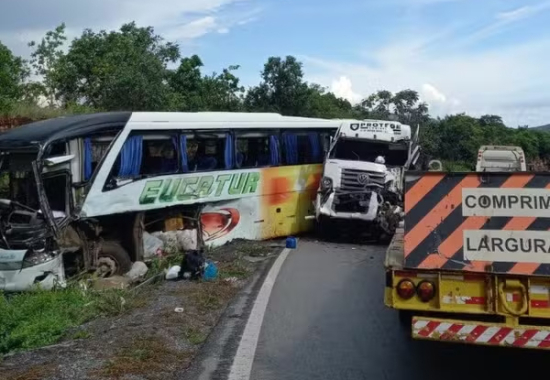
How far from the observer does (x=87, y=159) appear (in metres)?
11.3

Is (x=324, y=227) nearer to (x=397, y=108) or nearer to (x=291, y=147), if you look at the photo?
(x=291, y=147)

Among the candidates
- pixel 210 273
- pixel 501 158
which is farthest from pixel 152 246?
pixel 501 158

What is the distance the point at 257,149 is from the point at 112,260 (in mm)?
4913

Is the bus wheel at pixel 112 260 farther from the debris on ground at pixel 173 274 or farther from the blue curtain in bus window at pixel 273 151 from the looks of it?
the blue curtain in bus window at pixel 273 151

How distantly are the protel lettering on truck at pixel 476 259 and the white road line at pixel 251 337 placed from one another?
1430mm

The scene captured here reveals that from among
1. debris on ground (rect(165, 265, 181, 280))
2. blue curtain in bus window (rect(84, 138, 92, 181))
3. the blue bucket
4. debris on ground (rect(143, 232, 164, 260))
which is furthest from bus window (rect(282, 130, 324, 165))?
debris on ground (rect(165, 265, 181, 280))

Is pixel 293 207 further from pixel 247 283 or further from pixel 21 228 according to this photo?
pixel 21 228

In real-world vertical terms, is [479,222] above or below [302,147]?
below

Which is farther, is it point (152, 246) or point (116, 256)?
point (152, 246)

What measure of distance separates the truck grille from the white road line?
16.3 feet

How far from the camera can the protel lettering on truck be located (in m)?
4.86

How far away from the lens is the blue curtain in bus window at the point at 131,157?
1186 cm

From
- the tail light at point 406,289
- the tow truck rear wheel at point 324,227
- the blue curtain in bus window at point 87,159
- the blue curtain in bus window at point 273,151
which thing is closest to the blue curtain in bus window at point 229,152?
the blue curtain in bus window at point 273,151

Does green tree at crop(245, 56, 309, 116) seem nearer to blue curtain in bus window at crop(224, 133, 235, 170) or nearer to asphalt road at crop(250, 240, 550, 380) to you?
blue curtain in bus window at crop(224, 133, 235, 170)
